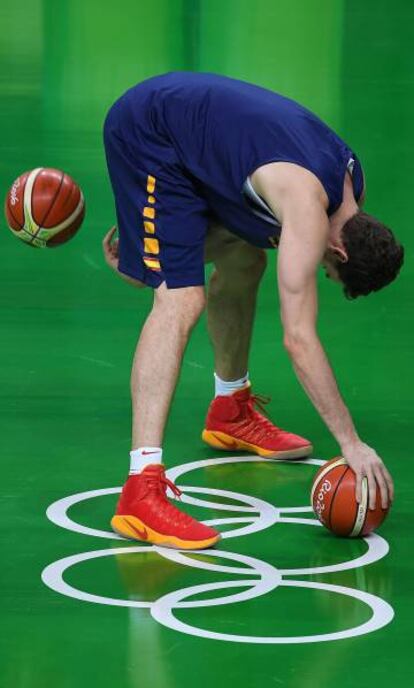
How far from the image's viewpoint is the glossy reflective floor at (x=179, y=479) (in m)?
5.25

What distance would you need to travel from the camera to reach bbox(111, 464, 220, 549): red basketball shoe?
6.18 m

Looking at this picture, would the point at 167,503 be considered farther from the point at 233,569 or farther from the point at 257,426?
the point at 257,426

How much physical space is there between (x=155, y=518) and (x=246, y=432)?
1.21 metres

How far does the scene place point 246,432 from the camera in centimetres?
733

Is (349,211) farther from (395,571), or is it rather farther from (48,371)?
(48,371)

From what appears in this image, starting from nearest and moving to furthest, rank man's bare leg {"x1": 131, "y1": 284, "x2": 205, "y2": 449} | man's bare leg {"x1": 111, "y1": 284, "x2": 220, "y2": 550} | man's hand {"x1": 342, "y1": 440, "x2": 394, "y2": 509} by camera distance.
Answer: man's hand {"x1": 342, "y1": 440, "x2": 394, "y2": 509}, man's bare leg {"x1": 111, "y1": 284, "x2": 220, "y2": 550}, man's bare leg {"x1": 131, "y1": 284, "x2": 205, "y2": 449}

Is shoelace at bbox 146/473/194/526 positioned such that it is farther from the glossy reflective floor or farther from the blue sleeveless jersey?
the blue sleeveless jersey

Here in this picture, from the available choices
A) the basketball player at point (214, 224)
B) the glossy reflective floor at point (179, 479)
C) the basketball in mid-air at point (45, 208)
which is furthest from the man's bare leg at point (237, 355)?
the basketball in mid-air at point (45, 208)

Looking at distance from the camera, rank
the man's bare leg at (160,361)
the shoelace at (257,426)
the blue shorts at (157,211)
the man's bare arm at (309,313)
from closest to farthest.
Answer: the man's bare arm at (309,313) → the man's bare leg at (160,361) → the blue shorts at (157,211) → the shoelace at (257,426)

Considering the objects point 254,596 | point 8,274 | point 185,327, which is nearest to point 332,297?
point 8,274

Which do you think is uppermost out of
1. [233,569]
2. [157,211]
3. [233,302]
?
[157,211]

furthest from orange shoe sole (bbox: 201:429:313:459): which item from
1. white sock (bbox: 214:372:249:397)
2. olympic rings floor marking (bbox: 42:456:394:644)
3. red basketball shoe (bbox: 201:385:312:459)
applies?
olympic rings floor marking (bbox: 42:456:394:644)

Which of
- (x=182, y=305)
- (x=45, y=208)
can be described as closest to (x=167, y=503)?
(x=182, y=305)

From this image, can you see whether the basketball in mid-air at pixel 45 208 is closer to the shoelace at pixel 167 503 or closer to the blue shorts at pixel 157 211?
the blue shorts at pixel 157 211
